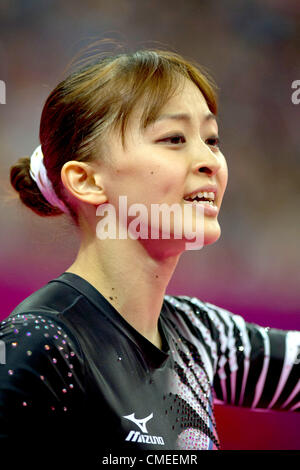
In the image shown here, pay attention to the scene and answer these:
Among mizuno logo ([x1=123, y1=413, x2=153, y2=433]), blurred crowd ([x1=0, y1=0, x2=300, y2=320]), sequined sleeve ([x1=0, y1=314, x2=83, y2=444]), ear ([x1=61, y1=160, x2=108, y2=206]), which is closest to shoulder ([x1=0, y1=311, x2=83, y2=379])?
sequined sleeve ([x1=0, y1=314, x2=83, y2=444])

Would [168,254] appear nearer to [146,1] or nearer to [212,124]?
[212,124]

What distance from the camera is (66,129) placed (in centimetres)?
130

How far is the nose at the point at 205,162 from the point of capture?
1.25 meters

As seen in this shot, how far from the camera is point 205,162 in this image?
1.25 metres

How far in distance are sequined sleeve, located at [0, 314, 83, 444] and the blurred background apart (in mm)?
865

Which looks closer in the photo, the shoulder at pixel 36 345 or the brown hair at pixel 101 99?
the shoulder at pixel 36 345

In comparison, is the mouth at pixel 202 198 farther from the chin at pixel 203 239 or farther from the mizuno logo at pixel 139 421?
the mizuno logo at pixel 139 421

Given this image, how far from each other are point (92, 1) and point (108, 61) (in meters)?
1.04

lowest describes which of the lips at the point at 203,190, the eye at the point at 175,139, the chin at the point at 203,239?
the chin at the point at 203,239

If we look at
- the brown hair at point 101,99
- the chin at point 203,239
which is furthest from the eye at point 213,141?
the chin at point 203,239

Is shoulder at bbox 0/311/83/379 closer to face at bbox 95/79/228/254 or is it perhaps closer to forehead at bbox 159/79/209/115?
face at bbox 95/79/228/254

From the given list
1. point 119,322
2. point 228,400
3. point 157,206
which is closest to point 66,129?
point 157,206

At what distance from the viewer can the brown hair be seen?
1262 millimetres

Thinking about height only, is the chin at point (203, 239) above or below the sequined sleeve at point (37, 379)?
above
